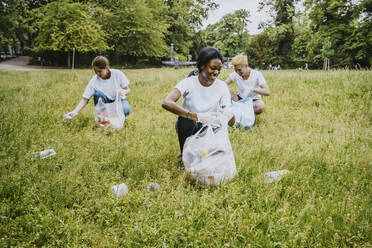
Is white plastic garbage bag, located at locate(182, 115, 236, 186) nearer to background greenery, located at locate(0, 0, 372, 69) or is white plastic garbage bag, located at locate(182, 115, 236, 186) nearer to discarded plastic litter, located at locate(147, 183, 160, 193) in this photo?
discarded plastic litter, located at locate(147, 183, 160, 193)

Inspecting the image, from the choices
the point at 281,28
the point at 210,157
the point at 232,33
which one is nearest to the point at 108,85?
the point at 210,157

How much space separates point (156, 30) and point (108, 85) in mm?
21843

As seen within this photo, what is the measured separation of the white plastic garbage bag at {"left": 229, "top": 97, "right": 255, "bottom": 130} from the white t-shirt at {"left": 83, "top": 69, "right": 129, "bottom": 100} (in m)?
2.03

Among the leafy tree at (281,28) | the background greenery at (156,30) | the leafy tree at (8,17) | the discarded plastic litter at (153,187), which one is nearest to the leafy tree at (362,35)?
the background greenery at (156,30)

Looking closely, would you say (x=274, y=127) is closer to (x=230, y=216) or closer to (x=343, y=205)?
(x=343, y=205)

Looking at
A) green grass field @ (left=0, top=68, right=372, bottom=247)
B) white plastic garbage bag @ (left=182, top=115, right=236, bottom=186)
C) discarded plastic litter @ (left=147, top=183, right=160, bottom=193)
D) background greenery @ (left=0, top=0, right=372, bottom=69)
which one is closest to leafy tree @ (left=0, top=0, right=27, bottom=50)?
background greenery @ (left=0, top=0, right=372, bottom=69)

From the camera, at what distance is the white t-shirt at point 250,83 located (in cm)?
456

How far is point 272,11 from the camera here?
111ft

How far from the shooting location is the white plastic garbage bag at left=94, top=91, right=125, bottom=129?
3.98 m

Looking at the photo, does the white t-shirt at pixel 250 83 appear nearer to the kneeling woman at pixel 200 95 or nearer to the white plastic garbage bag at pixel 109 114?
the kneeling woman at pixel 200 95

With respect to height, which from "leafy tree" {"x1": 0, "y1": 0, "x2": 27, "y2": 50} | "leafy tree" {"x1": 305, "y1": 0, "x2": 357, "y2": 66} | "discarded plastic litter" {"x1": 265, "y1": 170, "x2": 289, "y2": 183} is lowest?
Answer: "discarded plastic litter" {"x1": 265, "y1": 170, "x2": 289, "y2": 183}

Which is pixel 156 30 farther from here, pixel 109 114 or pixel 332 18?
pixel 109 114

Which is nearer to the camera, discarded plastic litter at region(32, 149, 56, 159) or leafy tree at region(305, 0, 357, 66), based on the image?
discarded plastic litter at region(32, 149, 56, 159)

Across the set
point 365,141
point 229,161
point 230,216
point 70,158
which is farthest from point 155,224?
point 365,141
